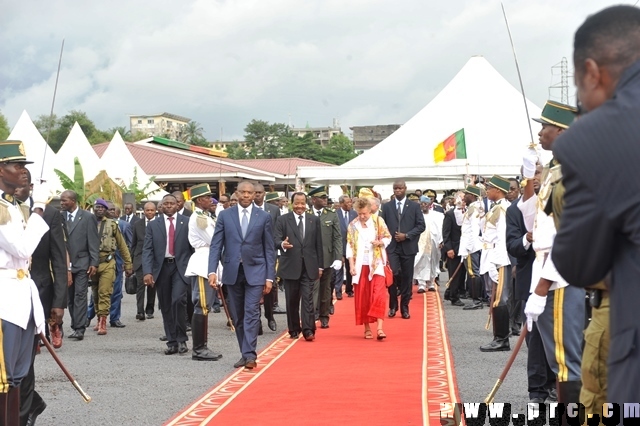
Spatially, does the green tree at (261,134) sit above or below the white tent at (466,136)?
above

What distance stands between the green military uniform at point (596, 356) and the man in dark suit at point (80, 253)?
11.2 m

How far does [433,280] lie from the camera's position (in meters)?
22.2

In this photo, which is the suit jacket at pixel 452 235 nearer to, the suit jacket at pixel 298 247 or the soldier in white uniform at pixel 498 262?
the soldier in white uniform at pixel 498 262

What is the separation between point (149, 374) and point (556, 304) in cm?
569

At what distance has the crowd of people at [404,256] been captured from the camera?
9.39 ft

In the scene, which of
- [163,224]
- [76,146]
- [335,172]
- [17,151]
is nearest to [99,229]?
[163,224]

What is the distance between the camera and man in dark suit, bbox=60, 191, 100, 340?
46.4 feet

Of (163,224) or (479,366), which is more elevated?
(163,224)

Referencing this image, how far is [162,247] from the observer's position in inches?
508

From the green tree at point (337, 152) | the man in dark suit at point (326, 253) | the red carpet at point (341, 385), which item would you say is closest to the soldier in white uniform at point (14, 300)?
the red carpet at point (341, 385)

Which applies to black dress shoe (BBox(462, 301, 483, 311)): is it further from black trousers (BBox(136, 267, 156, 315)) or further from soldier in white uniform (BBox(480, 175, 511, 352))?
black trousers (BBox(136, 267, 156, 315))

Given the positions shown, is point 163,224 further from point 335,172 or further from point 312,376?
point 335,172

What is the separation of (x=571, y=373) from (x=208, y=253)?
23.6 feet

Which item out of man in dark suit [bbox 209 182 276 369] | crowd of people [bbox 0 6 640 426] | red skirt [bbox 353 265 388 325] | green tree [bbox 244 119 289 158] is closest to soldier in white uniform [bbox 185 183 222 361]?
crowd of people [bbox 0 6 640 426]
